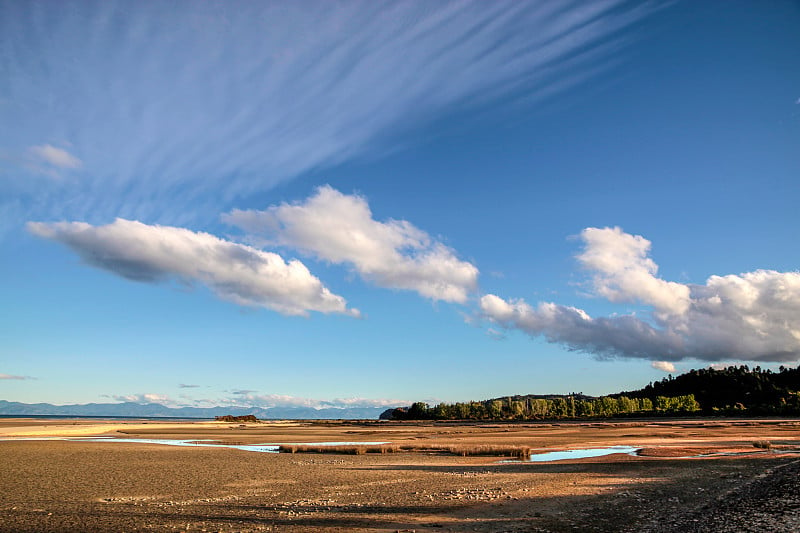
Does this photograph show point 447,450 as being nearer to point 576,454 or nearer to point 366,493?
point 576,454

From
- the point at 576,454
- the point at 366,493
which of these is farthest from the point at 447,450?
the point at 366,493

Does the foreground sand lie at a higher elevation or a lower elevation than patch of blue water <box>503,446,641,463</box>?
higher

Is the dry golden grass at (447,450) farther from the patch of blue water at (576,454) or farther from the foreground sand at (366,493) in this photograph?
the foreground sand at (366,493)

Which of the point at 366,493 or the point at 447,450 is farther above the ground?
the point at 366,493

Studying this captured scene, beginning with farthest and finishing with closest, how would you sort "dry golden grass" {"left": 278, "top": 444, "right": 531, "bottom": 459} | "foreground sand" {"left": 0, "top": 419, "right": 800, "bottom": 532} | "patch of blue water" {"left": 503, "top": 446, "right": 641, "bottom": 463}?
"dry golden grass" {"left": 278, "top": 444, "right": 531, "bottom": 459}
"patch of blue water" {"left": 503, "top": 446, "right": 641, "bottom": 463}
"foreground sand" {"left": 0, "top": 419, "right": 800, "bottom": 532}

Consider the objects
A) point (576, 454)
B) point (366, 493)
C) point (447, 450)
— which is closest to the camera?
point (366, 493)

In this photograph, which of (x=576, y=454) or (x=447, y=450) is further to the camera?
(x=447, y=450)

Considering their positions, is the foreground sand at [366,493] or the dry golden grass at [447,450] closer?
the foreground sand at [366,493]

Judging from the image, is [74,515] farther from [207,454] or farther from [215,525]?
[207,454]

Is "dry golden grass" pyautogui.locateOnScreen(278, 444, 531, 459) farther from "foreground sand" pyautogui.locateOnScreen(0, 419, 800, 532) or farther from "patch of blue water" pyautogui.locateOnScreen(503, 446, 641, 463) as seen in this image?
"foreground sand" pyautogui.locateOnScreen(0, 419, 800, 532)

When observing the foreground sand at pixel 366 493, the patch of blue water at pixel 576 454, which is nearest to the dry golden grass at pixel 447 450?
the patch of blue water at pixel 576 454

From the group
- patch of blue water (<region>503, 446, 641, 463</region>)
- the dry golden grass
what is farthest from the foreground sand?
the dry golden grass

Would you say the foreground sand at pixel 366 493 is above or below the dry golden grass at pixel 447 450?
above

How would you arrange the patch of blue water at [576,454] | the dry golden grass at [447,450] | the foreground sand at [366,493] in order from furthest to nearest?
the dry golden grass at [447,450], the patch of blue water at [576,454], the foreground sand at [366,493]
